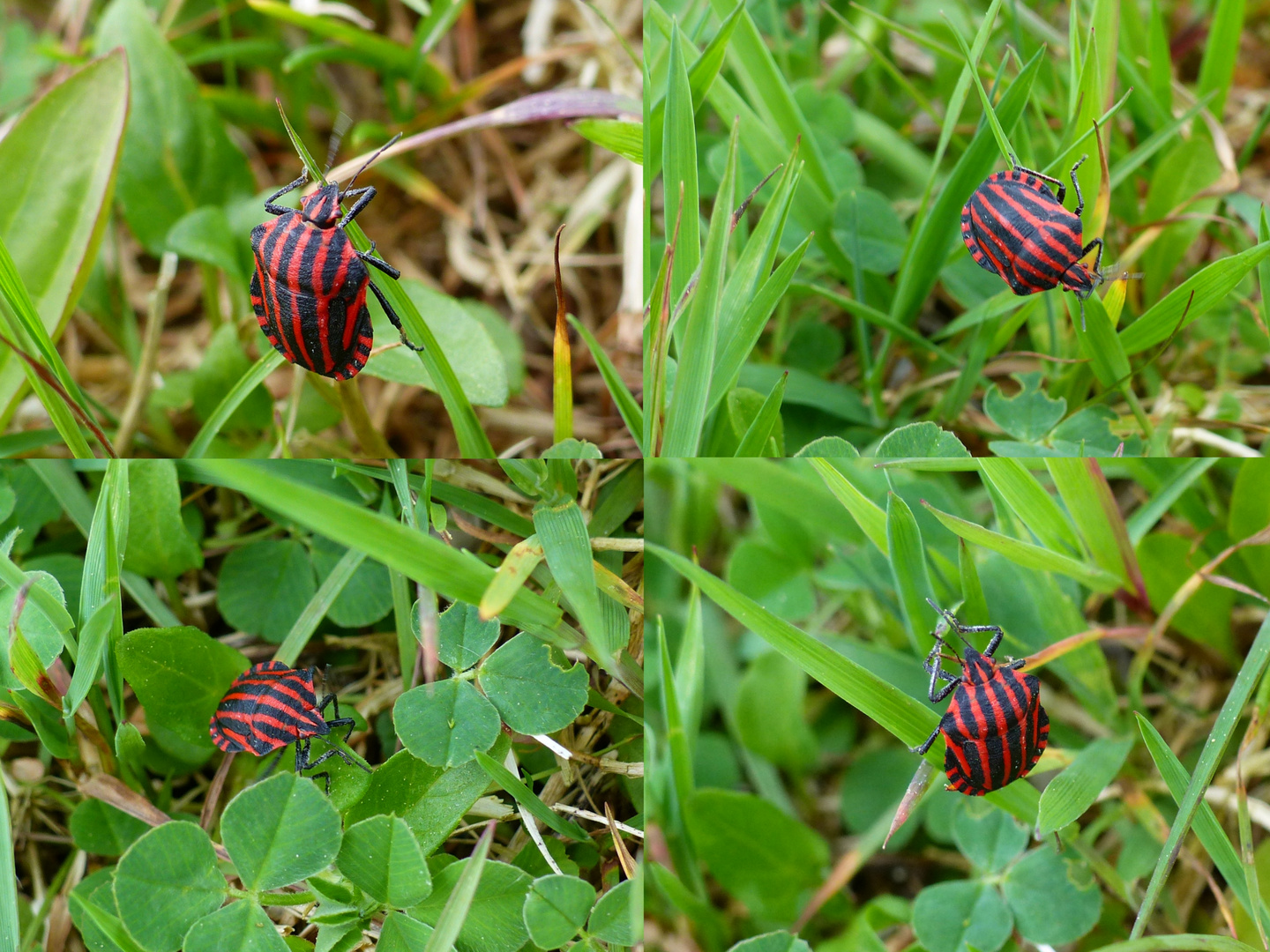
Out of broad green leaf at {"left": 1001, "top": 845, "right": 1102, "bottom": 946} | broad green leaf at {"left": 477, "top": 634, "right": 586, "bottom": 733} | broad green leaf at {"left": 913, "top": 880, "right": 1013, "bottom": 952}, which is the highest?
broad green leaf at {"left": 477, "top": 634, "right": 586, "bottom": 733}

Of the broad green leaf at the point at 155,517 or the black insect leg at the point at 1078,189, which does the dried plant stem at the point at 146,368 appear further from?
the black insect leg at the point at 1078,189

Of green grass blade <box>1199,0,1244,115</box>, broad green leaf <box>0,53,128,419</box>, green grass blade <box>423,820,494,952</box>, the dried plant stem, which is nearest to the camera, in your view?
green grass blade <box>423,820,494,952</box>

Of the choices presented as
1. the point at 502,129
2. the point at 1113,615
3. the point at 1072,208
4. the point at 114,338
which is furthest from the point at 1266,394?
the point at 114,338

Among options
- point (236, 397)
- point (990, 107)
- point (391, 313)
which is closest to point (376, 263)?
point (391, 313)

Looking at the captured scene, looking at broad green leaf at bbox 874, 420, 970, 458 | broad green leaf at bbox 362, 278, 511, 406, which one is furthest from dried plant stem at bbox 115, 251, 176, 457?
broad green leaf at bbox 874, 420, 970, 458

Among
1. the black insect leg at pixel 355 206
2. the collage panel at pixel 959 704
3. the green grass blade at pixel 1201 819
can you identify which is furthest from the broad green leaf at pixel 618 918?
the black insect leg at pixel 355 206

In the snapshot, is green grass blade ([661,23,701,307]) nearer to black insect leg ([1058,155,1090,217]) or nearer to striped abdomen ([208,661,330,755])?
black insect leg ([1058,155,1090,217])
